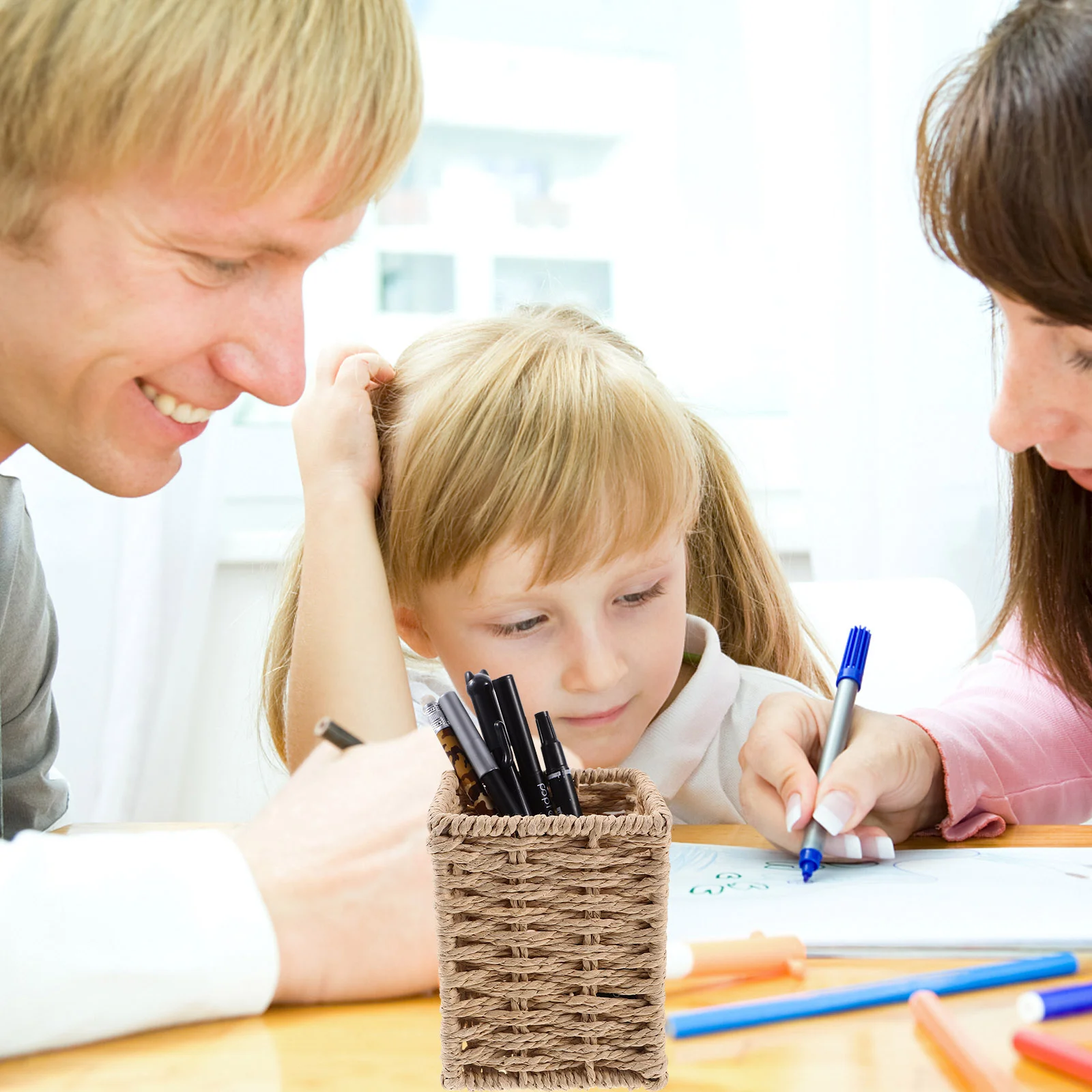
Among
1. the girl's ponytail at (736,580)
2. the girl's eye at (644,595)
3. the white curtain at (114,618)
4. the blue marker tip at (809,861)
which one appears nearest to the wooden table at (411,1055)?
the blue marker tip at (809,861)

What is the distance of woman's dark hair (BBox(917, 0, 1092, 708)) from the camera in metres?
0.50

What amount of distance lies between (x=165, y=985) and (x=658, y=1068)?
17cm

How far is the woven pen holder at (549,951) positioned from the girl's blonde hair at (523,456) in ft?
1.29

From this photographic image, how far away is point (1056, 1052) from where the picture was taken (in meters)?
0.35

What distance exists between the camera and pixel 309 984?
0.41 metres

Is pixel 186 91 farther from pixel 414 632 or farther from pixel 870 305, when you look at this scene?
pixel 870 305

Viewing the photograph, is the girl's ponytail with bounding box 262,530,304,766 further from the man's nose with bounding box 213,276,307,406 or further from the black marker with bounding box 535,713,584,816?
the black marker with bounding box 535,713,584,816

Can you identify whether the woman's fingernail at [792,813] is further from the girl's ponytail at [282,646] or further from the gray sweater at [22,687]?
the gray sweater at [22,687]

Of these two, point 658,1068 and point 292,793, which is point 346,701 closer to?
point 292,793

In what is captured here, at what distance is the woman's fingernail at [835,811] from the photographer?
60 cm

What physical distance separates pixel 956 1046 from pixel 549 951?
5.2 inches

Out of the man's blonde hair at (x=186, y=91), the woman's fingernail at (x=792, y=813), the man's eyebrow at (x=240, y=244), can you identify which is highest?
the man's blonde hair at (x=186, y=91)

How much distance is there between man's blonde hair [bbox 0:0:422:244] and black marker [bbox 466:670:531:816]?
282 millimetres

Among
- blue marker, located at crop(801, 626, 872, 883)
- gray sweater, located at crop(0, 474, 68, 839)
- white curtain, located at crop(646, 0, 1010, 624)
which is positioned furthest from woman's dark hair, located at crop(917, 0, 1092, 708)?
white curtain, located at crop(646, 0, 1010, 624)
